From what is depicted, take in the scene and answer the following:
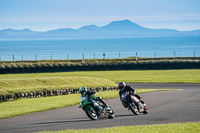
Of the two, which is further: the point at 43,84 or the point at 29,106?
the point at 43,84

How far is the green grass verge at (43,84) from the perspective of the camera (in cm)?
2627

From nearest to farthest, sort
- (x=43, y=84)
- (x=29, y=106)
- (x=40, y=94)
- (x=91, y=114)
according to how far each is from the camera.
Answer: (x=91, y=114)
(x=29, y=106)
(x=40, y=94)
(x=43, y=84)

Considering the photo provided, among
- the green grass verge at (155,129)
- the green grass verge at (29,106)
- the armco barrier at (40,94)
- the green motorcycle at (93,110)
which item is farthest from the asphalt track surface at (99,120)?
the armco barrier at (40,94)

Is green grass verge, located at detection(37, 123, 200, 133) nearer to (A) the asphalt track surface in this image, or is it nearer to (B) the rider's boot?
(A) the asphalt track surface

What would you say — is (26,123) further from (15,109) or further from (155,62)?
(155,62)

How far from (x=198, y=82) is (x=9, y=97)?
19.7 m

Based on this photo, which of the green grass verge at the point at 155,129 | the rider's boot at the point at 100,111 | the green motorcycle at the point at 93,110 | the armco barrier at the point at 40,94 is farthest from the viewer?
the armco barrier at the point at 40,94

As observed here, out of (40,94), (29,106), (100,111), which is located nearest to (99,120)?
(100,111)

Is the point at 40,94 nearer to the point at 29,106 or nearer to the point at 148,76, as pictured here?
the point at 29,106

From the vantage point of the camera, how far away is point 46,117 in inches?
695

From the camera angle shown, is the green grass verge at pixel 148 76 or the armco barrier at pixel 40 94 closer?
the armco barrier at pixel 40 94

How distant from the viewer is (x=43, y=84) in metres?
29.8

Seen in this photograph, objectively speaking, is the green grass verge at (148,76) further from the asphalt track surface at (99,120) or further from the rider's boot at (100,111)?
the rider's boot at (100,111)

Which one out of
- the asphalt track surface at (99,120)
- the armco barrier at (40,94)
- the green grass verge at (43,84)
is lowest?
the asphalt track surface at (99,120)
